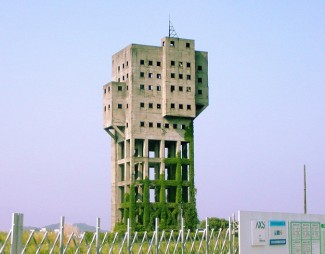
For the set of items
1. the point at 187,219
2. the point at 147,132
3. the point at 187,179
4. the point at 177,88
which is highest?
the point at 177,88

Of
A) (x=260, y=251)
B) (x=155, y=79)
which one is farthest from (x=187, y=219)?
(x=260, y=251)

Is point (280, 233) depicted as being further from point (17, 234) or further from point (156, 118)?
point (156, 118)

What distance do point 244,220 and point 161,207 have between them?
42077 millimetres

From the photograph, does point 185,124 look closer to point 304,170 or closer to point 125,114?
point 125,114

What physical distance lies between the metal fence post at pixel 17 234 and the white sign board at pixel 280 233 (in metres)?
7.80

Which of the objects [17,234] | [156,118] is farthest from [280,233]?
[156,118]

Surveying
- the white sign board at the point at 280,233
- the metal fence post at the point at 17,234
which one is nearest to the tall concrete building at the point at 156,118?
the white sign board at the point at 280,233

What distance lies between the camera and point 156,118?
2336 inches

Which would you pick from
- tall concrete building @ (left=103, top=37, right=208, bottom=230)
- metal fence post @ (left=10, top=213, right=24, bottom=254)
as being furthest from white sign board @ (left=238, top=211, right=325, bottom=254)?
tall concrete building @ (left=103, top=37, right=208, bottom=230)

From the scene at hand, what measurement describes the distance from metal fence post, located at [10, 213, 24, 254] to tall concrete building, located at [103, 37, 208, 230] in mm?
47048

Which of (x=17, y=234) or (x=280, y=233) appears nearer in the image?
(x=17, y=234)

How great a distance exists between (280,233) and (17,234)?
31.8 feet

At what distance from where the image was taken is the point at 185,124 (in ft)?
200

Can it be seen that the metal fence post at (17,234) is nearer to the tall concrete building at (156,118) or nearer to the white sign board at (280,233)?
the white sign board at (280,233)
